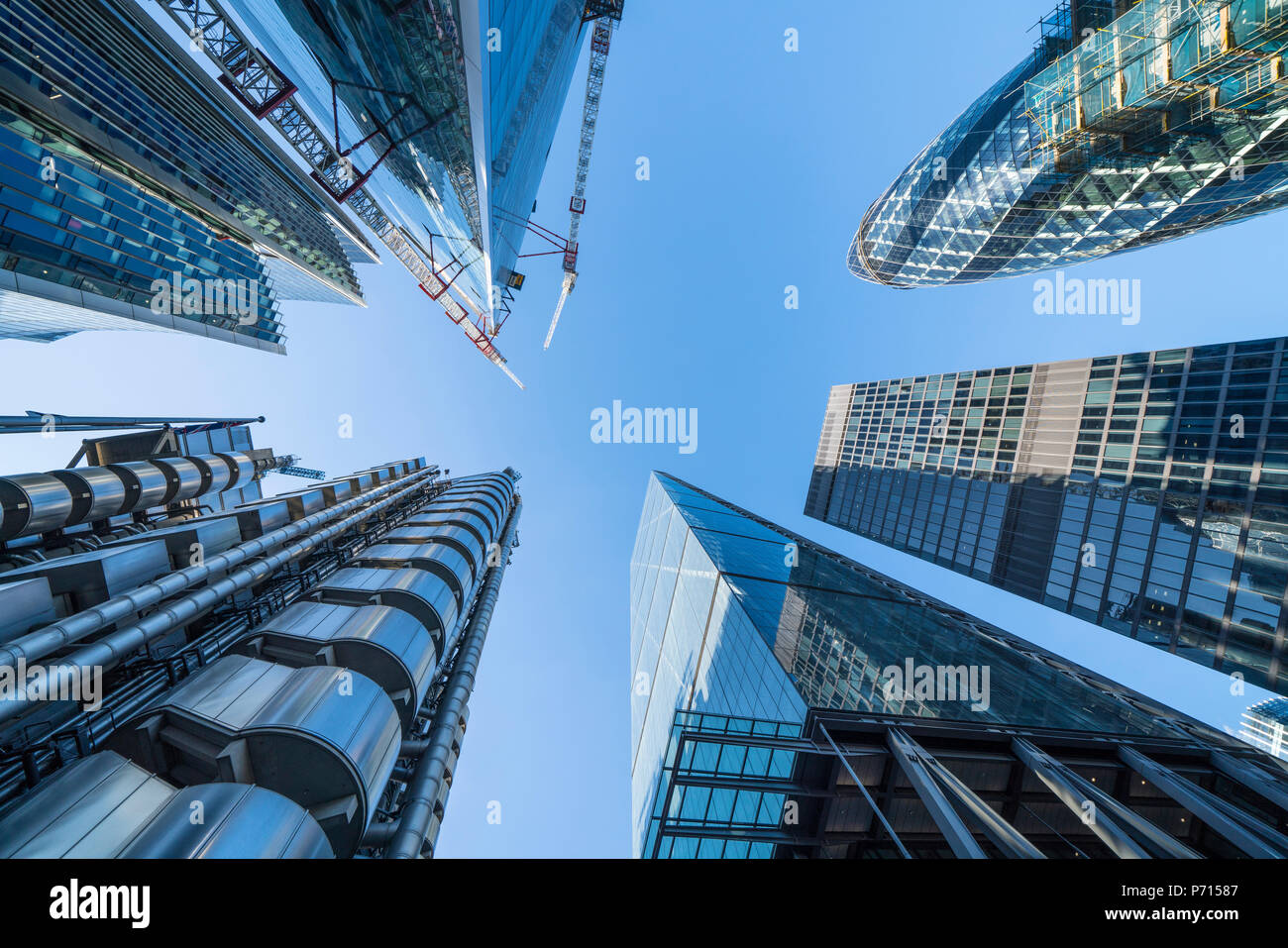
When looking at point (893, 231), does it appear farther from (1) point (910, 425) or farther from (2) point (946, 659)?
(2) point (946, 659)

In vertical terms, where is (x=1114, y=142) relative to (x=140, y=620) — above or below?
above

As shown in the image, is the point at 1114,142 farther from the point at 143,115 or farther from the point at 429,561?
the point at 143,115

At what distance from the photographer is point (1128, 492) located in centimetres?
4453

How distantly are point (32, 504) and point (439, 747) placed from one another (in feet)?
36.0

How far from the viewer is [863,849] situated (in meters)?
13.1

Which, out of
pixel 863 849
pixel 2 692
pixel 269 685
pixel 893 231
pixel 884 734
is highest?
pixel 893 231

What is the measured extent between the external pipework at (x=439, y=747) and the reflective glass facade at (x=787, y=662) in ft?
21.0

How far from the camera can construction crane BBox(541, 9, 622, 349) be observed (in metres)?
45.8

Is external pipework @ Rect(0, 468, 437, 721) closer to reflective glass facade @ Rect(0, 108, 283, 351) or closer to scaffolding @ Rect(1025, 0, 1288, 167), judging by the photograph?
reflective glass facade @ Rect(0, 108, 283, 351)

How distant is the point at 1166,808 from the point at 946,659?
828 centimetres

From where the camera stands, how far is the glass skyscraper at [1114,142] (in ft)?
95.2

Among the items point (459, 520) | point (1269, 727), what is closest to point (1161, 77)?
point (459, 520)

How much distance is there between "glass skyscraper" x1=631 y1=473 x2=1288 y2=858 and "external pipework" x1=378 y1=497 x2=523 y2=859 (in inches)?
252

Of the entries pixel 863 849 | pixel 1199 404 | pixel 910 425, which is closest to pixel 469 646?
pixel 863 849
